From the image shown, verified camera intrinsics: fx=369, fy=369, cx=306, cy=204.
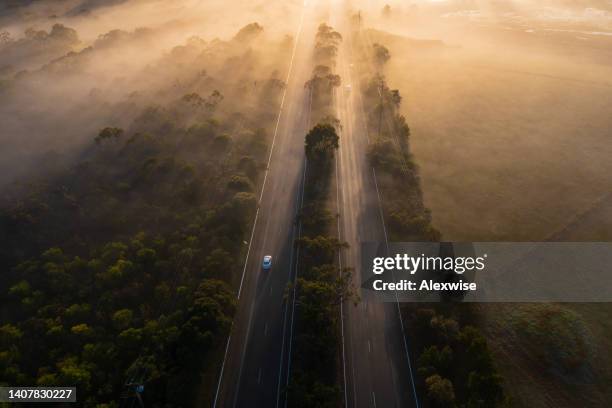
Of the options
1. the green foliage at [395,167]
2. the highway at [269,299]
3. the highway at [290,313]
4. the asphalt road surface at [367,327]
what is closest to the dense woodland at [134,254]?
the highway at [269,299]

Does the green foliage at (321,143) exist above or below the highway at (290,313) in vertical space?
above

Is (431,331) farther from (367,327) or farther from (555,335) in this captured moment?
(555,335)

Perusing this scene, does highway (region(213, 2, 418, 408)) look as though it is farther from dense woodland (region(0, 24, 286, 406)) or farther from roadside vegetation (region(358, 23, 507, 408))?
dense woodland (region(0, 24, 286, 406))

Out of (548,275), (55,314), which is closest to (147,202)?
(55,314)

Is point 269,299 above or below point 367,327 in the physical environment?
above

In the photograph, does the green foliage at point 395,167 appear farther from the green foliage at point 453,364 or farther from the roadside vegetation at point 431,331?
the green foliage at point 453,364

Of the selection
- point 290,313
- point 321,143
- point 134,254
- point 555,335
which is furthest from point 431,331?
point 134,254

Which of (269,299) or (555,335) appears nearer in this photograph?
(555,335)
